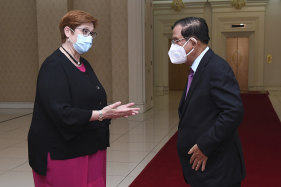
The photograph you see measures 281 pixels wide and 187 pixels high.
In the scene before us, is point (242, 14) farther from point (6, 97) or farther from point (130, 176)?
point (130, 176)

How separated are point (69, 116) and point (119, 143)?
188 inches

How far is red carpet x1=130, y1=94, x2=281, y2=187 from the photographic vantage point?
16.5 feet

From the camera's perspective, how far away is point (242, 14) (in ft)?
57.3

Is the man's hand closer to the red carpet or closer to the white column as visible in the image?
the red carpet

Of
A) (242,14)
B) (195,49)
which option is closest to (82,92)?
(195,49)

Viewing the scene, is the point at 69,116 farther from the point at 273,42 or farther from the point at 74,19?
the point at 273,42

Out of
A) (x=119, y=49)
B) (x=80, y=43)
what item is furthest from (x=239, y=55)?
(x=80, y=43)

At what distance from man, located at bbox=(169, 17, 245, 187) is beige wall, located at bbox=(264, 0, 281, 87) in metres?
16.0

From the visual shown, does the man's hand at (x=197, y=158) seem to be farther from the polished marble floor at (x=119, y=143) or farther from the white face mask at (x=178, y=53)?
the polished marble floor at (x=119, y=143)

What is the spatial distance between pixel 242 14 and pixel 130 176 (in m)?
13.9

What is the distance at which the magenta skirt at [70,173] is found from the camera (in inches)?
108

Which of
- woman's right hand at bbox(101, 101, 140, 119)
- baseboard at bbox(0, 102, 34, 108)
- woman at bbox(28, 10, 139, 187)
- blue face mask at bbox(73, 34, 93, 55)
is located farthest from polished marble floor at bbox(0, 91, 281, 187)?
blue face mask at bbox(73, 34, 93, 55)

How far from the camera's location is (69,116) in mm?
2609

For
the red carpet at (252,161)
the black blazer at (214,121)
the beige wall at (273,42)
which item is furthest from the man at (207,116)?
the beige wall at (273,42)
